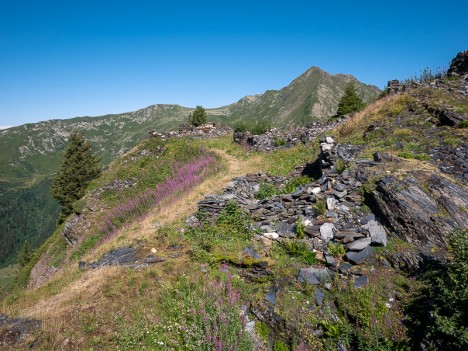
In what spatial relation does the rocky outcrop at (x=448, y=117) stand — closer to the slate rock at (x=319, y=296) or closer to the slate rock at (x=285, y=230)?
the slate rock at (x=285, y=230)

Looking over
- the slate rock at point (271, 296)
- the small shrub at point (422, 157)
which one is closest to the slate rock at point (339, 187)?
the small shrub at point (422, 157)

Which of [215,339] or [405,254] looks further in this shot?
[405,254]

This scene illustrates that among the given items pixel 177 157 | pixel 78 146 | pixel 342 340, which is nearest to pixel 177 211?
pixel 342 340

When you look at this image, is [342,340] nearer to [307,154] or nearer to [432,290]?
[432,290]

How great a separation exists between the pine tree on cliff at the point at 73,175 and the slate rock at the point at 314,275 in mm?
35229

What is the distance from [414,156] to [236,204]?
9.10 metres

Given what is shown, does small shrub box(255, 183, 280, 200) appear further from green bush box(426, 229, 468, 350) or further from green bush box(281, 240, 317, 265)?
green bush box(426, 229, 468, 350)

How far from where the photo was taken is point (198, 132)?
39688 mm

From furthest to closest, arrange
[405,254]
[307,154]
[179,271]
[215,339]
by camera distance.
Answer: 1. [307,154]
2. [179,271]
3. [405,254]
4. [215,339]

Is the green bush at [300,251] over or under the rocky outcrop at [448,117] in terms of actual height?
under

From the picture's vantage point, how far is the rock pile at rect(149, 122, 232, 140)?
38.8 metres

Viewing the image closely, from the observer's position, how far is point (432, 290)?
6496mm

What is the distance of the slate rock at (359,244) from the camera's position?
869cm

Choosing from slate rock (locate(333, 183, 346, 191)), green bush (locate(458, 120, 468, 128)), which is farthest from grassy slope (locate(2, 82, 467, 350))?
slate rock (locate(333, 183, 346, 191))
